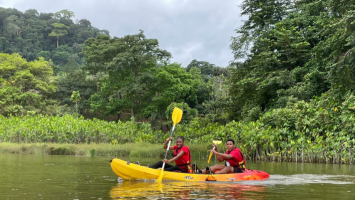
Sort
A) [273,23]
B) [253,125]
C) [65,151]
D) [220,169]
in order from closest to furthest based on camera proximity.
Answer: [220,169]
[253,125]
[65,151]
[273,23]

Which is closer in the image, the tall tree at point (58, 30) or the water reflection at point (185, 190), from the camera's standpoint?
the water reflection at point (185, 190)

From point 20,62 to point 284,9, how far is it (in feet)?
99.4

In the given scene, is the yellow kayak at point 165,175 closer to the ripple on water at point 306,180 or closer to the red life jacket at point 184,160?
the ripple on water at point 306,180

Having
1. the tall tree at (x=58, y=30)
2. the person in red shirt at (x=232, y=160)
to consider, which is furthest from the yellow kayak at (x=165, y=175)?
the tall tree at (x=58, y=30)

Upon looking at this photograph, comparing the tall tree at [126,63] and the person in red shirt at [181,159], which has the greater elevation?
the tall tree at [126,63]

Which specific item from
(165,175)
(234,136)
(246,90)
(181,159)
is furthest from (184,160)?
(246,90)

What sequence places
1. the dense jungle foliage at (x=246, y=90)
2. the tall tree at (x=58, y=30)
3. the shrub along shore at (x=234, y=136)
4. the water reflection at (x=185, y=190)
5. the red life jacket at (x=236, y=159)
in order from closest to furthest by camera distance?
the water reflection at (x=185, y=190) → the red life jacket at (x=236, y=159) → the shrub along shore at (x=234, y=136) → the dense jungle foliage at (x=246, y=90) → the tall tree at (x=58, y=30)

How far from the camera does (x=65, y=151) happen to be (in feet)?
71.1

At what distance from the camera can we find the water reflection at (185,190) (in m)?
7.51

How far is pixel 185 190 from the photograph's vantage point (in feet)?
27.6

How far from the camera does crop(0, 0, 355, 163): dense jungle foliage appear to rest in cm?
1680

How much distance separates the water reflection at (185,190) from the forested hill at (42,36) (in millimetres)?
74539

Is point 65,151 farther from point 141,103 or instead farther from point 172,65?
point 172,65

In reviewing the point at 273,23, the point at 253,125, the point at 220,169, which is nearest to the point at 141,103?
the point at 273,23
